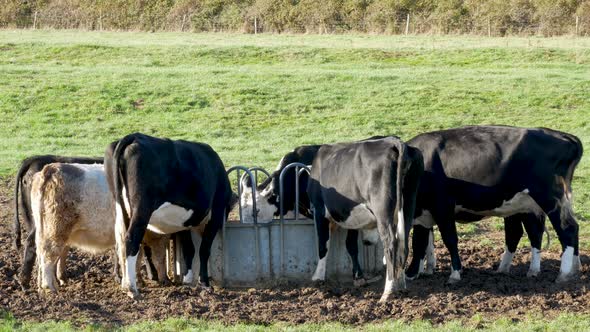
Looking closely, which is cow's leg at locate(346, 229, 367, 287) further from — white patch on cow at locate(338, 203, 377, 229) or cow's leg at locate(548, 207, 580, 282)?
cow's leg at locate(548, 207, 580, 282)

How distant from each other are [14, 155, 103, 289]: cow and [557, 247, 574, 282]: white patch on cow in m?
6.45

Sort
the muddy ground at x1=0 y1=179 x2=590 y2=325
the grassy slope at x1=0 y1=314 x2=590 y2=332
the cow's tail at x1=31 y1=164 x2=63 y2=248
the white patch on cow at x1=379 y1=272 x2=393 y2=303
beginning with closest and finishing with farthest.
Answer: the grassy slope at x1=0 y1=314 x2=590 y2=332 < the muddy ground at x1=0 y1=179 x2=590 y2=325 < the white patch on cow at x1=379 y1=272 x2=393 y2=303 < the cow's tail at x1=31 y1=164 x2=63 y2=248

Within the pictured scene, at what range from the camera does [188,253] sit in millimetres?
13523

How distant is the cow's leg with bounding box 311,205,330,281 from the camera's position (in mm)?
13391

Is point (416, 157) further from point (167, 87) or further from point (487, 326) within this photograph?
point (167, 87)

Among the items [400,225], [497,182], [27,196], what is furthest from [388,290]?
[27,196]

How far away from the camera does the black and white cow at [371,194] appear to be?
12156 mm

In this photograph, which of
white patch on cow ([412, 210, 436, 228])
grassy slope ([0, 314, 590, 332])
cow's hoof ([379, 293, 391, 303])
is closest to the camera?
grassy slope ([0, 314, 590, 332])

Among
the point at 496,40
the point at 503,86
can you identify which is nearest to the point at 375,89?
the point at 503,86

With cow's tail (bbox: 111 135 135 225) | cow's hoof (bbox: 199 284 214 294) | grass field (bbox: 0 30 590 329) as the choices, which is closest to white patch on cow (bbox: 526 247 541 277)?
cow's hoof (bbox: 199 284 214 294)

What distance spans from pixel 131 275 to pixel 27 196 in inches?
109

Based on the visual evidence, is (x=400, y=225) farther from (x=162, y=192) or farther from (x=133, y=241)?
(x=133, y=241)

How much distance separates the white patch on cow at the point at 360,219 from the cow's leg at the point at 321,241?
32cm

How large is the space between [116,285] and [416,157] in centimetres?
410
